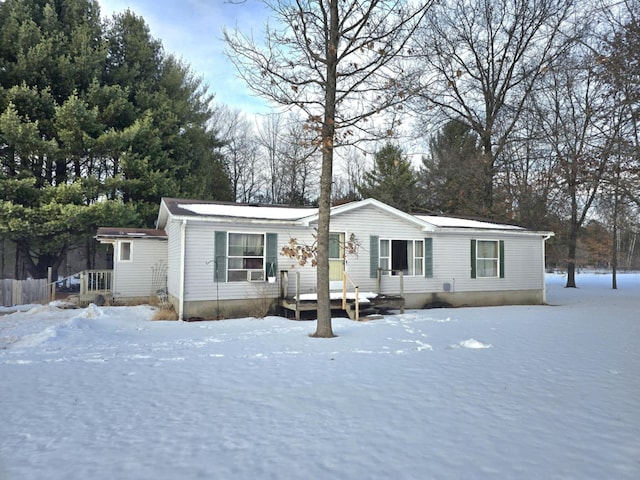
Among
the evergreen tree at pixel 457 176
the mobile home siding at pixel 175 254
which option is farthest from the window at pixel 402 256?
the evergreen tree at pixel 457 176

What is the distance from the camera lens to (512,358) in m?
6.82

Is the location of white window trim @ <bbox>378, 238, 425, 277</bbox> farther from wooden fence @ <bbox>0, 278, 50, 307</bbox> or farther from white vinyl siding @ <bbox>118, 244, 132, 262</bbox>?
wooden fence @ <bbox>0, 278, 50, 307</bbox>

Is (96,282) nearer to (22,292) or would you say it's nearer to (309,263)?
(22,292)

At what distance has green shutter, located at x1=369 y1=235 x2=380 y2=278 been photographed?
13555 mm

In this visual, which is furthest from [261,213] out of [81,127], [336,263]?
[81,127]

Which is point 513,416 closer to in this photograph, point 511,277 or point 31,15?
point 511,277

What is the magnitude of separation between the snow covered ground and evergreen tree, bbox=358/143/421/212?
1936 centimetres

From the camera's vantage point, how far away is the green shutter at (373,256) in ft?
44.5

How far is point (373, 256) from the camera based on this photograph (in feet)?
44.6

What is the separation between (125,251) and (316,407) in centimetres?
1371

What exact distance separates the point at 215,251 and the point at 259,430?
8283 mm

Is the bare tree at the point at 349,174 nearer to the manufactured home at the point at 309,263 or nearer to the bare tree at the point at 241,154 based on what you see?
the bare tree at the point at 241,154

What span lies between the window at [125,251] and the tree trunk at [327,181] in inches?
386

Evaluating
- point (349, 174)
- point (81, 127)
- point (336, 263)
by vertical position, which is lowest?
point (336, 263)
